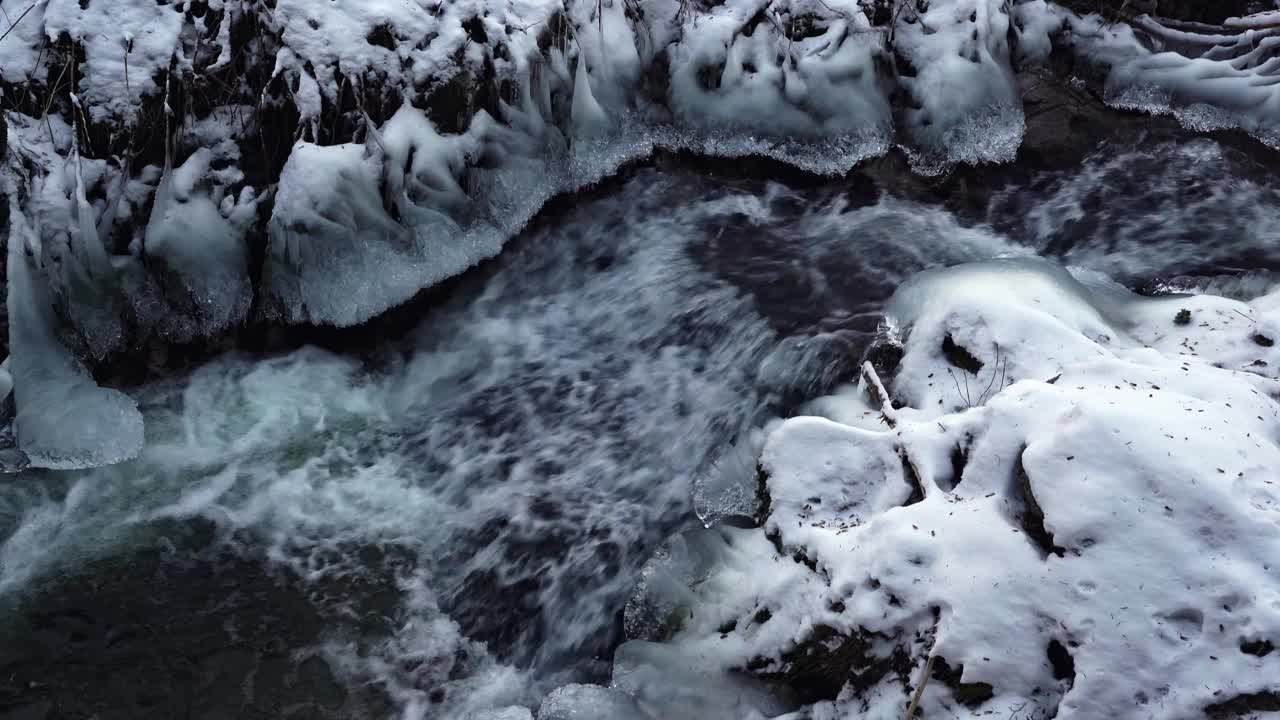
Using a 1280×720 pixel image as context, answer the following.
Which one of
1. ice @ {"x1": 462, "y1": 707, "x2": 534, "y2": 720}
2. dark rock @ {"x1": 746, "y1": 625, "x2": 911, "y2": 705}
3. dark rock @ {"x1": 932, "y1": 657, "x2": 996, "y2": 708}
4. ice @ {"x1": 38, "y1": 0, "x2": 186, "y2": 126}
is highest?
ice @ {"x1": 38, "y1": 0, "x2": 186, "y2": 126}

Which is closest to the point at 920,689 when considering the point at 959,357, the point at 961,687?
the point at 961,687

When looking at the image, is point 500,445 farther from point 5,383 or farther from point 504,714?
point 5,383

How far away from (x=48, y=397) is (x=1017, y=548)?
4.54 metres

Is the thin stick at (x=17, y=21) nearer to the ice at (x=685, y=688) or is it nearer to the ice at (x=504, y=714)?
the ice at (x=504, y=714)

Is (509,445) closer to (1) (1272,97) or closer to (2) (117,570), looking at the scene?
(2) (117,570)

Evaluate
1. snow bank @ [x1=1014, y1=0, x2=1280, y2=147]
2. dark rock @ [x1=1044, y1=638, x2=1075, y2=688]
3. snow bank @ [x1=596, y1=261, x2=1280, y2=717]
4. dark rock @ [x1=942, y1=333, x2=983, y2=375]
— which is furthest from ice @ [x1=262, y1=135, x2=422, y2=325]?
snow bank @ [x1=1014, y1=0, x2=1280, y2=147]

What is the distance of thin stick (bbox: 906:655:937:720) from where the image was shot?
274 centimetres

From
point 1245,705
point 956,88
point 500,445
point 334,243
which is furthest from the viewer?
point 956,88

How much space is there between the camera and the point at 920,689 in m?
2.75

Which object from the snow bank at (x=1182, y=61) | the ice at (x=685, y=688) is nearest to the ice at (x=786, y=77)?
the snow bank at (x=1182, y=61)

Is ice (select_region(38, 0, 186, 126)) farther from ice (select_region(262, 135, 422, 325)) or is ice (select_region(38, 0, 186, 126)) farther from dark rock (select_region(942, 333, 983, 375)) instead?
dark rock (select_region(942, 333, 983, 375))

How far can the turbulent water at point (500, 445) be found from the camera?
147 inches

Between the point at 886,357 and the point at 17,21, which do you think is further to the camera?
the point at 17,21

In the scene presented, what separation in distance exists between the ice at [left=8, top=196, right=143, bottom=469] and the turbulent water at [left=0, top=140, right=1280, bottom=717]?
0.12 m
